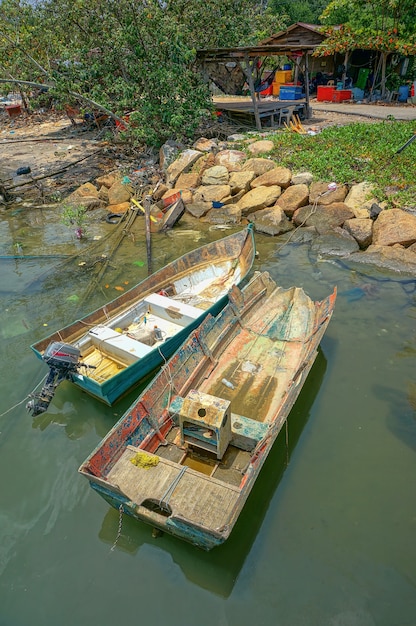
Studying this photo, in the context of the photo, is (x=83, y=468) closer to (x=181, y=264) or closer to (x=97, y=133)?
(x=181, y=264)

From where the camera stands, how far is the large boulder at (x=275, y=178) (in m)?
14.5

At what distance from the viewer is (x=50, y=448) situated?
6.57 m

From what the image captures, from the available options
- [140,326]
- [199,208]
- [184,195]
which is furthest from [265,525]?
[184,195]

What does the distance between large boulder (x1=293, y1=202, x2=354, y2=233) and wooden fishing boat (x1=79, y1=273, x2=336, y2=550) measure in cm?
510

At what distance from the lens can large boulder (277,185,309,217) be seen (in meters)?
13.6

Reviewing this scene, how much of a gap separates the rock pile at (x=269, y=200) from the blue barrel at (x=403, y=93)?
12843 mm

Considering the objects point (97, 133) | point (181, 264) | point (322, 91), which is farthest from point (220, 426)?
point (322, 91)

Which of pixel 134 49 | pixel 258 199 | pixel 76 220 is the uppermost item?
pixel 134 49

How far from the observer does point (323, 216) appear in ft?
42.4

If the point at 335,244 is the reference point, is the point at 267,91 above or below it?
above

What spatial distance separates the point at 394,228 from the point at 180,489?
9841mm

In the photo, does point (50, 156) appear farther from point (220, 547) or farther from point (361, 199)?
point (220, 547)

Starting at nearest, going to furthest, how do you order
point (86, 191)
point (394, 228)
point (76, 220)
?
point (394, 228) → point (76, 220) → point (86, 191)

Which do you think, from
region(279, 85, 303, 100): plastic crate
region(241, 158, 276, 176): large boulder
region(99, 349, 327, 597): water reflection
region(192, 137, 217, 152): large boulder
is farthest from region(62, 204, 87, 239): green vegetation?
region(279, 85, 303, 100): plastic crate
